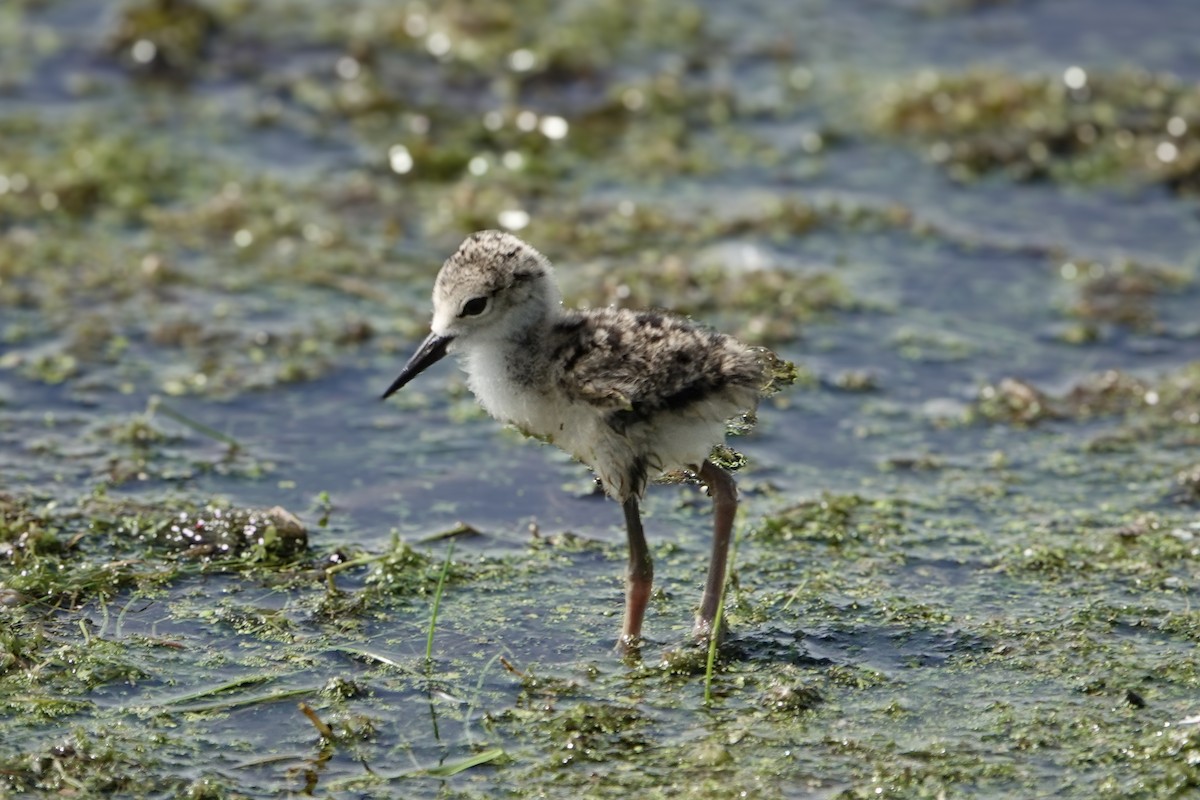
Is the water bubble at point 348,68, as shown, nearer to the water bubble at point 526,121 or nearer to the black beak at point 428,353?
the water bubble at point 526,121

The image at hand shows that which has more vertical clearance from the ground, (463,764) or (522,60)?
(522,60)

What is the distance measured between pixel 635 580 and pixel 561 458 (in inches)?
64.8

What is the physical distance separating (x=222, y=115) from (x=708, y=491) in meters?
5.28

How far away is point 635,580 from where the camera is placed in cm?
498

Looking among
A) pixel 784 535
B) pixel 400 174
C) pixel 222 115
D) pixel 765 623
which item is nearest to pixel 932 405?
pixel 784 535

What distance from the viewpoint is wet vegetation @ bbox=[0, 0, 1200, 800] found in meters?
4.61

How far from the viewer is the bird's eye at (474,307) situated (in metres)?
4.86

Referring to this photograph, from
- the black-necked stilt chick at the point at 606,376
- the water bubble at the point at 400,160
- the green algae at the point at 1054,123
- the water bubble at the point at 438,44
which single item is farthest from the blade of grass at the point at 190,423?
the green algae at the point at 1054,123

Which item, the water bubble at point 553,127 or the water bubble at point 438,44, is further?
the water bubble at point 438,44

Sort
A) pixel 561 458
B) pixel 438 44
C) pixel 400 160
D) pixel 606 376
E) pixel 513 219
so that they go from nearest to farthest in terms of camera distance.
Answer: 1. pixel 606 376
2. pixel 561 458
3. pixel 513 219
4. pixel 400 160
5. pixel 438 44

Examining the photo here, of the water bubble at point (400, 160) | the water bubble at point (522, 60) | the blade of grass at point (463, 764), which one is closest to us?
the blade of grass at point (463, 764)

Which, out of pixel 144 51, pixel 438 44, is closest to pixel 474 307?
pixel 438 44

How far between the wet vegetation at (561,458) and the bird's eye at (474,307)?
659 mm

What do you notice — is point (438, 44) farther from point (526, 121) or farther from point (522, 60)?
point (526, 121)
